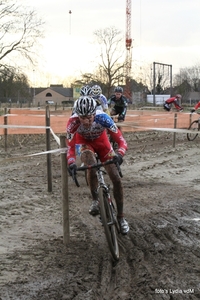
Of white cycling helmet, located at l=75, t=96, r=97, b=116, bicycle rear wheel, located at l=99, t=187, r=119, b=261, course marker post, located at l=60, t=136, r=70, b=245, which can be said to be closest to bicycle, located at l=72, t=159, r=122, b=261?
bicycle rear wheel, located at l=99, t=187, r=119, b=261

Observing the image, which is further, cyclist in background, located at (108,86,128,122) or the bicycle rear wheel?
cyclist in background, located at (108,86,128,122)

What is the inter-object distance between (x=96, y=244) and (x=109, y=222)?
60 centimetres

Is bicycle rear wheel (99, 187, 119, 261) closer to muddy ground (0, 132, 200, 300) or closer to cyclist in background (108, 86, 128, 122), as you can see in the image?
muddy ground (0, 132, 200, 300)

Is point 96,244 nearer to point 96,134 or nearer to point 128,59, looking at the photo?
point 96,134

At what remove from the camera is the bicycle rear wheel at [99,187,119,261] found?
4.96 meters

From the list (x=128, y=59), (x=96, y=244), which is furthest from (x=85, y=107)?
(x=128, y=59)

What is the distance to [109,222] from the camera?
17.0 feet

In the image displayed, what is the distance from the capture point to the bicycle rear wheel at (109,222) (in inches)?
195

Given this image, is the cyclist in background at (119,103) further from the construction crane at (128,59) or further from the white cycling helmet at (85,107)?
the construction crane at (128,59)

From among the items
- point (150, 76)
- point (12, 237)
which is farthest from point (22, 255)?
point (150, 76)

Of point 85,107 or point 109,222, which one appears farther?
point 85,107

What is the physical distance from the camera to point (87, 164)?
18.6 ft

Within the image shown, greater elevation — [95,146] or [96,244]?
[95,146]

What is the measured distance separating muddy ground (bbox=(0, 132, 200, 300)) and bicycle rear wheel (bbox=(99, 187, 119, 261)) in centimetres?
15
